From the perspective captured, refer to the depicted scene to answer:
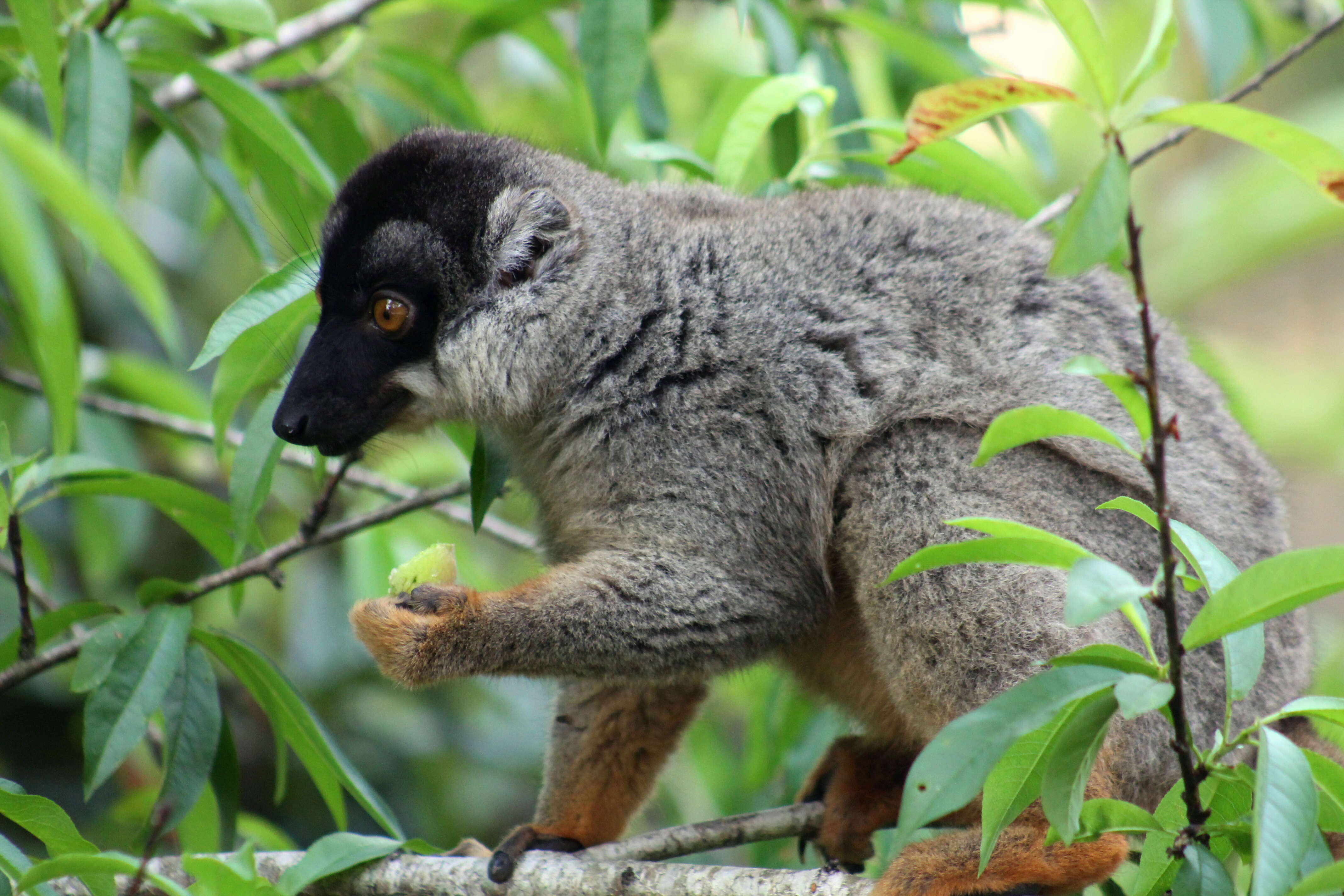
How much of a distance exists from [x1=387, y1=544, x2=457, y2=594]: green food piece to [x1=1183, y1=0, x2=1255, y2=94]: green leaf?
3.09m

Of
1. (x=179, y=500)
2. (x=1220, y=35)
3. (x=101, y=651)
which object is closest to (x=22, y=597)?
(x=101, y=651)

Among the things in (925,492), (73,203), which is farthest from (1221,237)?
(73,203)

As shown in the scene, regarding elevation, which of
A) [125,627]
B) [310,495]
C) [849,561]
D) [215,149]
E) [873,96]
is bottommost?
[310,495]

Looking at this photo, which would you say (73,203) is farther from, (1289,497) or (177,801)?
(1289,497)

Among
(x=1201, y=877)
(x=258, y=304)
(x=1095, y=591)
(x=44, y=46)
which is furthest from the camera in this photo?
(x=258, y=304)

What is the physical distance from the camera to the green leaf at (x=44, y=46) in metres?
2.85

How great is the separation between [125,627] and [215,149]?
3770 millimetres

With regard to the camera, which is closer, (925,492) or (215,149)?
(925,492)

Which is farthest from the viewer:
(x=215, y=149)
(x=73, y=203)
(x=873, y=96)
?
(x=873, y=96)

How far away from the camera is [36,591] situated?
13.8 ft

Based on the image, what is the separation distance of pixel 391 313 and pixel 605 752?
5.41ft

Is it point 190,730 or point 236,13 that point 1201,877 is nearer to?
point 190,730

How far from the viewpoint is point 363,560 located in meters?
4.86

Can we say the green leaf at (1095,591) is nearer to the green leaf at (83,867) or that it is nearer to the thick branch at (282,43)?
the green leaf at (83,867)
